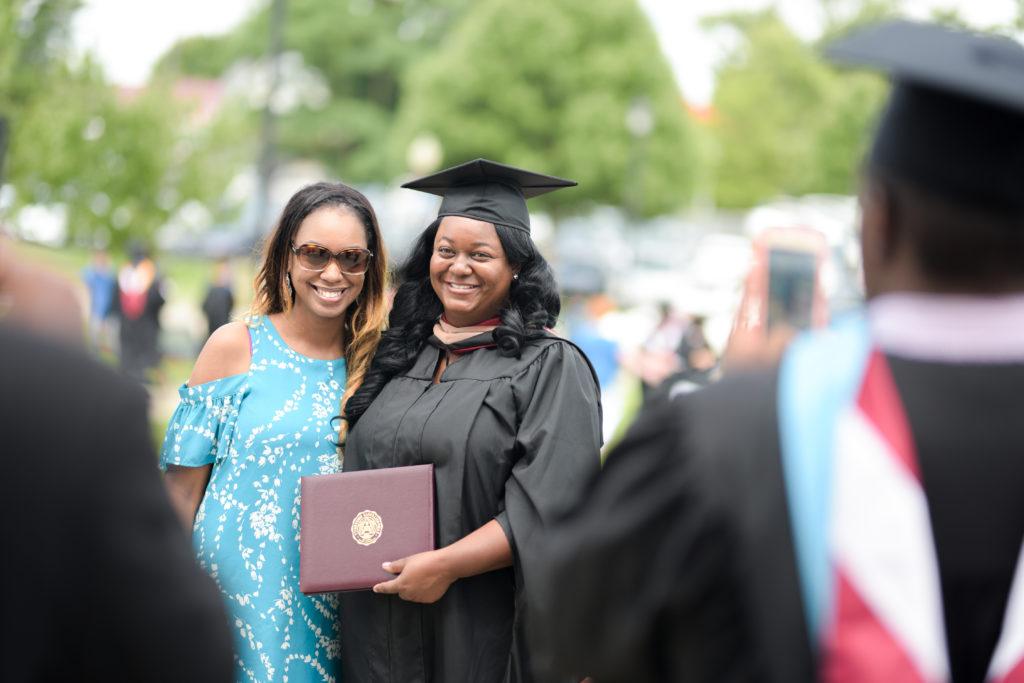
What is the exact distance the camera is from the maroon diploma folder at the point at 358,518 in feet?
10.4

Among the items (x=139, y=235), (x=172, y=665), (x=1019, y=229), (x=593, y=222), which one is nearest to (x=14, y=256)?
(x=172, y=665)

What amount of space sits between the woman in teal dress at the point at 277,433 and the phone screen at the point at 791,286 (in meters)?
1.28

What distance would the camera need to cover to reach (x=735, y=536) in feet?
5.36

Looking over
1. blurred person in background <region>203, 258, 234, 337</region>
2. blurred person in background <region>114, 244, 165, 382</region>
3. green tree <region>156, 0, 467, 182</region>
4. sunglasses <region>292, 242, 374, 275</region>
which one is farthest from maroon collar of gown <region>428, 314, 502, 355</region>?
green tree <region>156, 0, 467, 182</region>

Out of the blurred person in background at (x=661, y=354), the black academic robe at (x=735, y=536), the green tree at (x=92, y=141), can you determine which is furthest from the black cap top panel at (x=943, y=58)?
the green tree at (x=92, y=141)

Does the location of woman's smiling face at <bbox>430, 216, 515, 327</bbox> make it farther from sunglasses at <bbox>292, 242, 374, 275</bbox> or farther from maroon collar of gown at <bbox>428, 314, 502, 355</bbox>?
sunglasses at <bbox>292, 242, 374, 275</bbox>

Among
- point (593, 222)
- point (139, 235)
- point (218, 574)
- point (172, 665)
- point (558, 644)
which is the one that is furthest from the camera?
point (593, 222)

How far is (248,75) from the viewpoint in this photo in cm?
4875

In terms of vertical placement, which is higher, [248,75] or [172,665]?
[248,75]

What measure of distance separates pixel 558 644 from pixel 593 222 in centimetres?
4277

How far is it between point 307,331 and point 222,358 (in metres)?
0.29

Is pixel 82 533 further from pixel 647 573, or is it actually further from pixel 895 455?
pixel 895 455

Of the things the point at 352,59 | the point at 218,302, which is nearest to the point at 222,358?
the point at 218,302

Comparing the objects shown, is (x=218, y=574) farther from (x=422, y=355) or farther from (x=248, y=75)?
(x=248, y=75)
